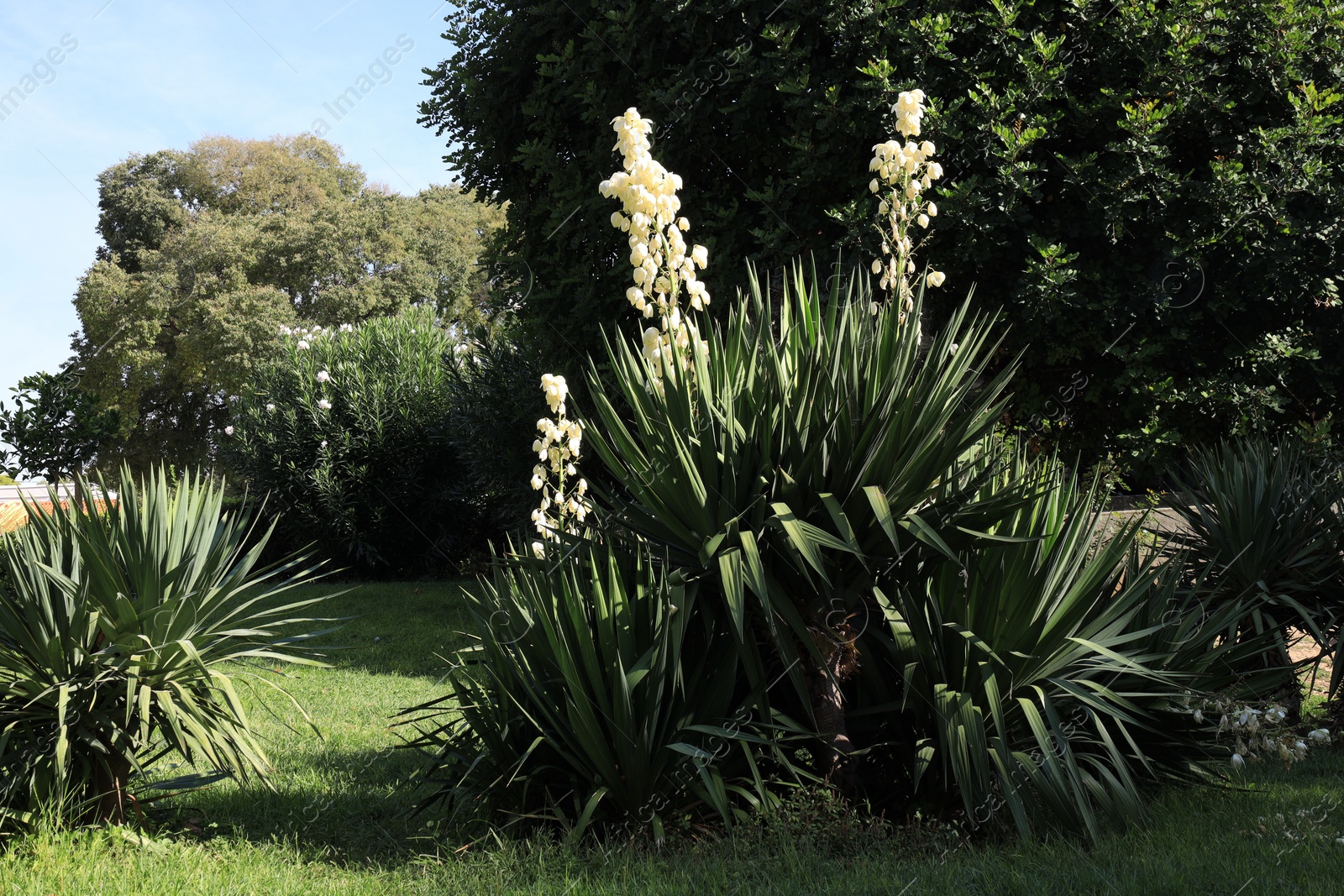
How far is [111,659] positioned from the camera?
4016 millimetres

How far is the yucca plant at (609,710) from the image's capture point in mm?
3539

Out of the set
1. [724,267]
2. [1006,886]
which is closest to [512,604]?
[1006,886]

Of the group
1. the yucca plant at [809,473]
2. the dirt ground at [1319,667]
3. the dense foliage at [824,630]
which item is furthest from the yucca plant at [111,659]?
the dirt ground at [1319,667]

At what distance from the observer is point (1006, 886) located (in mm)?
2984

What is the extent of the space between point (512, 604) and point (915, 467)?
66.0 inches

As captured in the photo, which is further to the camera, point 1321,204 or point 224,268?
point 224,268

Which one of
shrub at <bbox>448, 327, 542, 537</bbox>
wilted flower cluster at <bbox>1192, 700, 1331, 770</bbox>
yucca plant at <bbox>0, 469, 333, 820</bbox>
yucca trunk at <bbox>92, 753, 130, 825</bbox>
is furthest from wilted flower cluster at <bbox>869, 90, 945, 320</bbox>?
shrub at <bbox>448, 327, 542, 537</bbox>

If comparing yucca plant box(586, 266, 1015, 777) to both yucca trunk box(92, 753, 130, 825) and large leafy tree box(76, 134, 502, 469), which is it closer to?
yucca trunk box(92, 753, 130, 825)

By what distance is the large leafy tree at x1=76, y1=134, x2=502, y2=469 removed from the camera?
2766 centimetres

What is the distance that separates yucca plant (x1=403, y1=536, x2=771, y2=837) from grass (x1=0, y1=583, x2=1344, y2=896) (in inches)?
8.1

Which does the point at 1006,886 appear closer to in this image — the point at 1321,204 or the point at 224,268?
the point at 1321,204

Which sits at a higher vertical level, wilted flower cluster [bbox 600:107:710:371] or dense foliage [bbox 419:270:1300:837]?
wilted flower cluster [bbox 600:107:710:371]

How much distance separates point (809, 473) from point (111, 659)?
9.36 feet

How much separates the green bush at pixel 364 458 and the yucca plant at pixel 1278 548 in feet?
31.4
